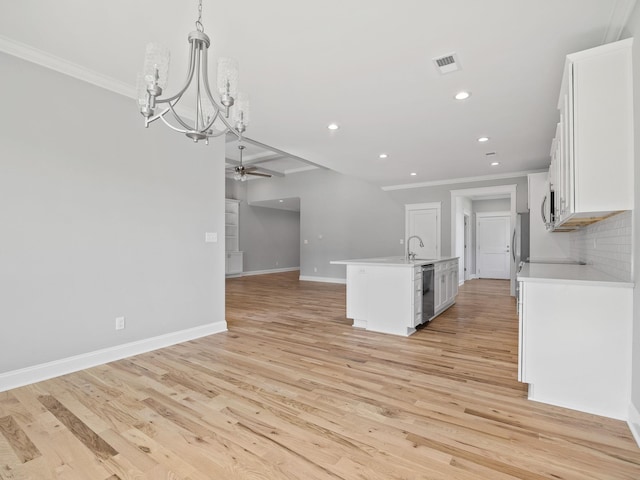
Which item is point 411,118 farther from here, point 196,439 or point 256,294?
point 256,294

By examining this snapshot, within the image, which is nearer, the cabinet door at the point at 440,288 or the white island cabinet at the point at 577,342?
the white island cabinet at the point at 577,342

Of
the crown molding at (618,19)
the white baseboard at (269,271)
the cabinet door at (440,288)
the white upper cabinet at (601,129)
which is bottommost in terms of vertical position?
the white baseboard at (269,271)

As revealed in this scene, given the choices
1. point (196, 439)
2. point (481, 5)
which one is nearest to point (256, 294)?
point (196, 439)

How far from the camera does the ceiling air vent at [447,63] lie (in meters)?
2.63

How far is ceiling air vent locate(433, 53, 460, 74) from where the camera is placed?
2633 mm

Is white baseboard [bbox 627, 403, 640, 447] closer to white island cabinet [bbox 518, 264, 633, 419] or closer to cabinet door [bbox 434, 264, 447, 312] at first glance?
white island cabinet [bbox 518, 264, 633, 419]

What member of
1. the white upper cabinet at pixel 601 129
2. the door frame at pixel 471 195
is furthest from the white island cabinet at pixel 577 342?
the door frame at pixel 471 195

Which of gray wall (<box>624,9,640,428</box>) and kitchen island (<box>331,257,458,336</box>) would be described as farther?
kitchen island (<box>331,257,458,336</box>)

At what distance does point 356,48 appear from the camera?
8.30 ft

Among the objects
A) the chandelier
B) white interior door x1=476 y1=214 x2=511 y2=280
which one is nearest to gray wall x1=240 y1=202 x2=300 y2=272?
white interior door x1=476 y1=214 x2=511 y2=280

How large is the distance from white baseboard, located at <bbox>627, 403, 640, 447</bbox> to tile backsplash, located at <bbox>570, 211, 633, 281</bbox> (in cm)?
77

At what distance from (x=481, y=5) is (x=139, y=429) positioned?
337 centimetres

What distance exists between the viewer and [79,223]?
288cm

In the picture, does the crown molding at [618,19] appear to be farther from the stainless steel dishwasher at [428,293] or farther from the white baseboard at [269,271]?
the white baseboard at [269,271]
